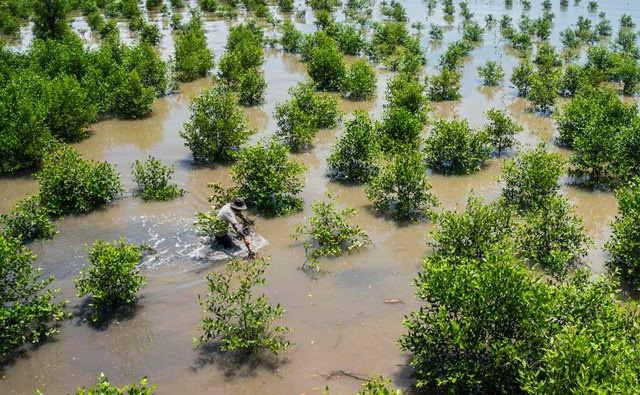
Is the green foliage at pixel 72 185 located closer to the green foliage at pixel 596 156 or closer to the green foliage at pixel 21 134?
the green foliage at pixel 21 134

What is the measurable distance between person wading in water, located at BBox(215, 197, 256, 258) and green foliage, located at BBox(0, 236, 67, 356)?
11.3 feet

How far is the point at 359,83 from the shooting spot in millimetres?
21609

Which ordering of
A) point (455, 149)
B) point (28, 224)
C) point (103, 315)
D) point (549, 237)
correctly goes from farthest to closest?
point (455, 149), point (28, 224), point (549, 237), point (103, 315)

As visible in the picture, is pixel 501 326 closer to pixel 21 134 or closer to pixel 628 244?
pixel 628 244

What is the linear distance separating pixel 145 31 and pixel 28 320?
25.8 meters

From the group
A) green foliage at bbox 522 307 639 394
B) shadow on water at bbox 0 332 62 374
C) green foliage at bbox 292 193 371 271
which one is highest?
green foliage at bbox 522 307 639 394

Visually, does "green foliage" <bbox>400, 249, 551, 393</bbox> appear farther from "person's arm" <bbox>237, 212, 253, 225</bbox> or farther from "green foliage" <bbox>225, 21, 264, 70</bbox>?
"green foliage" <bbox>225, 21, 264, 70</bbox>

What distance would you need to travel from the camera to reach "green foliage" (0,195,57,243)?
1168cm

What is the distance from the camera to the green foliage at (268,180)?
13195 millimetres

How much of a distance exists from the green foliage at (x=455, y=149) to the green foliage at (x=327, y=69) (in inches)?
324

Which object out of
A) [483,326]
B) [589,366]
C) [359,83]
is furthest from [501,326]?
[359,83]

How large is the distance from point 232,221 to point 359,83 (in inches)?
477

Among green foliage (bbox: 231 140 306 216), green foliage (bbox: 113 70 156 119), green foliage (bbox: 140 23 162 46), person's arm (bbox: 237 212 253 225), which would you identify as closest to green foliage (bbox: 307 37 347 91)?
green foliage (bbox: 113 70 156 119)

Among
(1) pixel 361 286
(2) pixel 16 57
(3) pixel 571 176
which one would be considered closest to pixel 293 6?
(2) pixel 16 57
